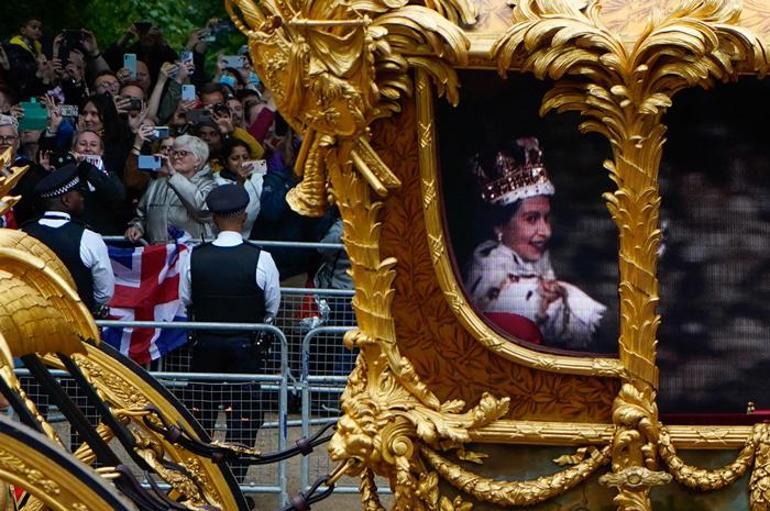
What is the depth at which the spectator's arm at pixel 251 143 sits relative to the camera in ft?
38.5

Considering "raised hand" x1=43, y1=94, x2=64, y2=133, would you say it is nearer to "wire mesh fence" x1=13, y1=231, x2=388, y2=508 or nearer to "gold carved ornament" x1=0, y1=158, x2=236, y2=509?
"wire mesh fence" x1=13, y1=231, x2=388, y2=508

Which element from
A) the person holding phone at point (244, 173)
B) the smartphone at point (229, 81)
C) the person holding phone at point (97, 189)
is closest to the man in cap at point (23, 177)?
the person holding phone at point (97, 189)

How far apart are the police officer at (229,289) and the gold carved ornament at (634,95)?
13.1 feet

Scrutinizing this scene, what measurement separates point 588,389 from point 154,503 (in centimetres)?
121

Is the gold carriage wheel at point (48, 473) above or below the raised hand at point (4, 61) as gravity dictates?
below

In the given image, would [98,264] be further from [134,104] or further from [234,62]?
[234,62]

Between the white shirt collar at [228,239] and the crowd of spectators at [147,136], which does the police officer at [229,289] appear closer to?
the white shirt collar at [228,239]

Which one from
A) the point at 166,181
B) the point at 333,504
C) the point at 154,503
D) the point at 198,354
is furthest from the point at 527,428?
the point at 166,181

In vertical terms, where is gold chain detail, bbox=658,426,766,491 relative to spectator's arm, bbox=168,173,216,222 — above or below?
below

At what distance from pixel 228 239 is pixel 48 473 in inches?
178

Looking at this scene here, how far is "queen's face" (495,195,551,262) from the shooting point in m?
5.60

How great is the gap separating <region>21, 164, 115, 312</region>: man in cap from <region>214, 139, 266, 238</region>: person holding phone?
1.29 meters

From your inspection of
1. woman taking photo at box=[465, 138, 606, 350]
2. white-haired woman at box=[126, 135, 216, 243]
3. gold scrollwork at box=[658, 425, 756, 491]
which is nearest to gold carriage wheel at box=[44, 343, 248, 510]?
woman taking photo at box=[465, 138, 606, 350]

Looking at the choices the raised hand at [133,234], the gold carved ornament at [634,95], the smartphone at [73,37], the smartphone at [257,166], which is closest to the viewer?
the gold carved ornament at [634,95]
